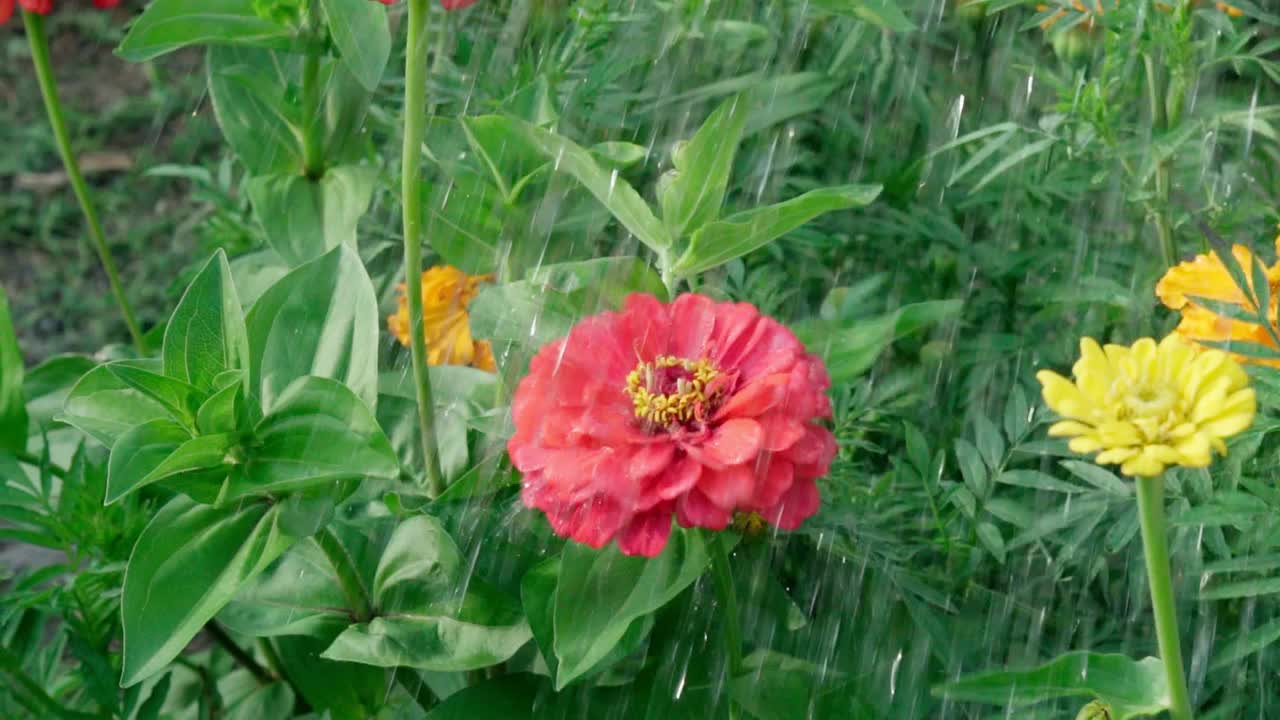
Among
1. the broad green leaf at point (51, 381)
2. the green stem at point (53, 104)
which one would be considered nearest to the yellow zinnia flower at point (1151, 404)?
the green stem at point (53, 104)

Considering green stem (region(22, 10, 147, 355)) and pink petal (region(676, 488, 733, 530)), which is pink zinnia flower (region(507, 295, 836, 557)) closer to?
pink petal (region(676, 488, 733, 530))

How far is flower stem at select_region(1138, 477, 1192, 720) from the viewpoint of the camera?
0.65 metres

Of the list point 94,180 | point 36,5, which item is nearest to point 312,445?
point 36,5

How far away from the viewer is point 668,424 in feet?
2.60

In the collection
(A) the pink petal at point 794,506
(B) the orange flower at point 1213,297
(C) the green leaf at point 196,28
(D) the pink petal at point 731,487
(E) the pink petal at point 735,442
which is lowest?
(A) the pink petal at point 794,506

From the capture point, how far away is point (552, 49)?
48.6 inches

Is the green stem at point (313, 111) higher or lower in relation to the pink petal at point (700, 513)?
higher

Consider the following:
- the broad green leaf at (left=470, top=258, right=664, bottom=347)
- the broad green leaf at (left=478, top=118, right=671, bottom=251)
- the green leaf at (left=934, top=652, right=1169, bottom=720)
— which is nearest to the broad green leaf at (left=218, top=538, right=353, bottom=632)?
the broad green leaf at (left=470, top=258, right=664, bottom=347)

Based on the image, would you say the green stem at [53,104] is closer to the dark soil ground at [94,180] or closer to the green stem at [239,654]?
the green stem at [239,654]

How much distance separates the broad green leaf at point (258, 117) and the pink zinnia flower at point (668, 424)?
1.59ft

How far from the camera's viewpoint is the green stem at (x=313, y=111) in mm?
1108

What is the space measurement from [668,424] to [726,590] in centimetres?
11

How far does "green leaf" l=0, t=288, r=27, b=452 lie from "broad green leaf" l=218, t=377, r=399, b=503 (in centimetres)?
38

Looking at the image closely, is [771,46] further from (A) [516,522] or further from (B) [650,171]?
(A) [516,522]
